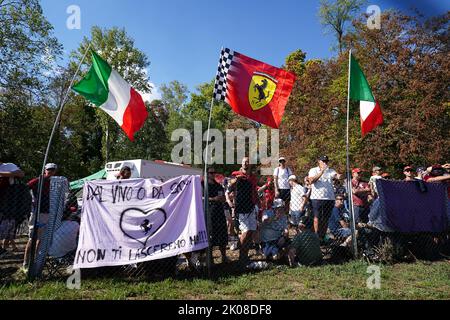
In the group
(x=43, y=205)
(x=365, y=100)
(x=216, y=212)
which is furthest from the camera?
(x=365, y=100)

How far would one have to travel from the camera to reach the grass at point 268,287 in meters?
4.63

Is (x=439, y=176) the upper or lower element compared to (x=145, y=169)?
lower

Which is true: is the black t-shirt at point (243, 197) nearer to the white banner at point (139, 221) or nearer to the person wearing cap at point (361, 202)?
the white banner at point (139, 221)

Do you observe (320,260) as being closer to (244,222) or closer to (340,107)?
(244,222)

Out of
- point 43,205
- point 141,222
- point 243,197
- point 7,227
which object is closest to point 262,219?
point 243,197

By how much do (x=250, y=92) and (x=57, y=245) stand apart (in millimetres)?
4412

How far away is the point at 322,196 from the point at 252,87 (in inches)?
104

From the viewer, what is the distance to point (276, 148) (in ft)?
89.9

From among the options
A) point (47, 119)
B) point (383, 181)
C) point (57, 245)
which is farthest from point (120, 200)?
point (47, 119)

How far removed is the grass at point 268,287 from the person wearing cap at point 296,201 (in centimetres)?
184

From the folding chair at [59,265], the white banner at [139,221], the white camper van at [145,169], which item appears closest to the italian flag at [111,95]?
the white banner at [139,221]

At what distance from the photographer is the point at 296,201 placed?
7.77 metres

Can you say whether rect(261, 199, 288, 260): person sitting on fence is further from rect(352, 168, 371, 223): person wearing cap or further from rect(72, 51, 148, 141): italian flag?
rect(72, 51, 148, 141): italian flag

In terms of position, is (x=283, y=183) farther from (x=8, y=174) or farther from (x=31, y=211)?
(x=8, y=174)
